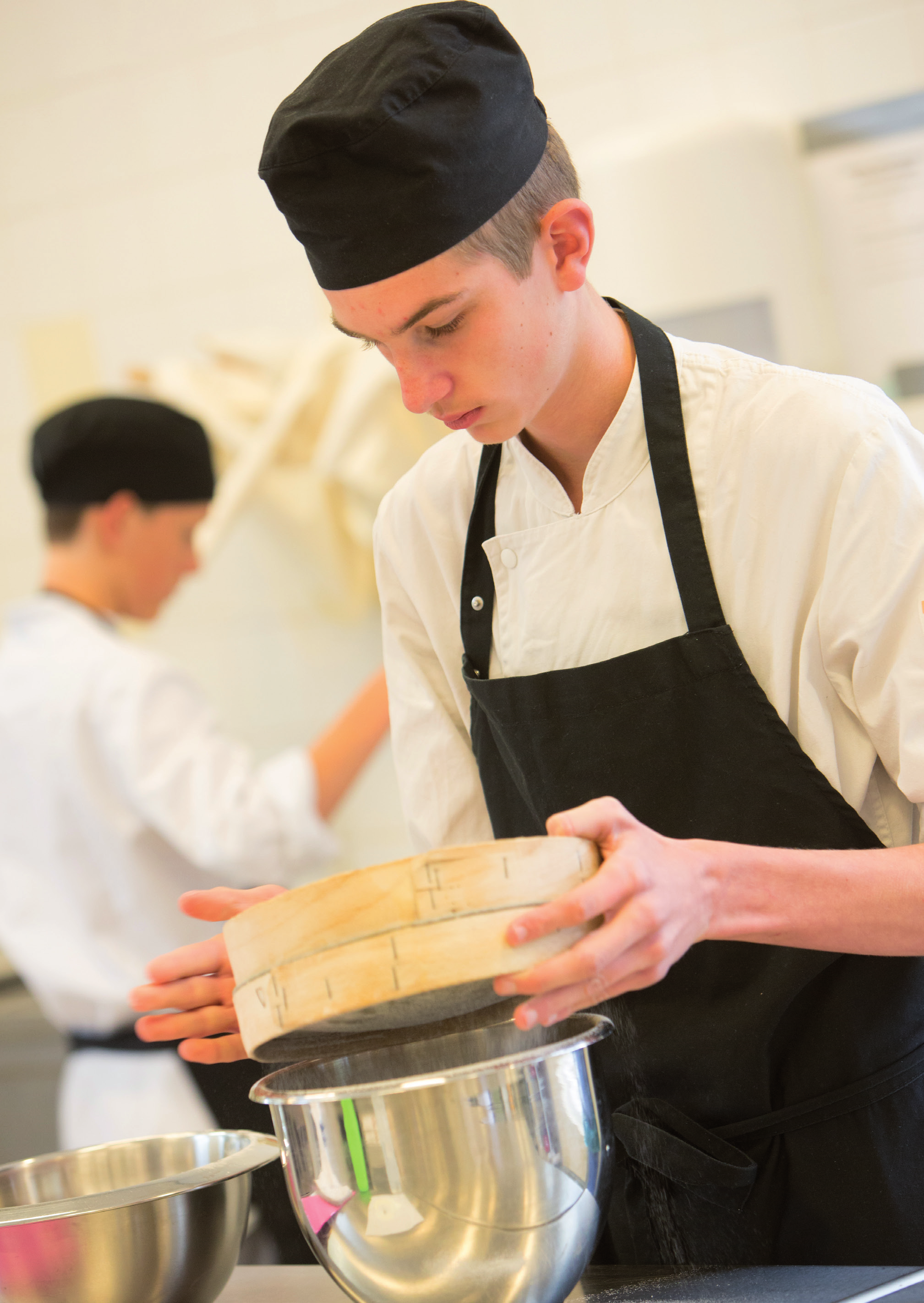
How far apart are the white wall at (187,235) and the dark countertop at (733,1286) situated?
1.61 metres

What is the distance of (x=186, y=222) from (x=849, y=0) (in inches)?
53.0

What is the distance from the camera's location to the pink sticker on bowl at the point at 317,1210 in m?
0.79

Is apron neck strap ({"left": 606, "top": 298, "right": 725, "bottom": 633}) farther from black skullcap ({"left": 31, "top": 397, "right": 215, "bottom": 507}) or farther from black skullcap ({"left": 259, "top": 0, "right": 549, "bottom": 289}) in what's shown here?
black skullcap ({"left": 31, "top": 397, "right": 215, "bottom": 507})

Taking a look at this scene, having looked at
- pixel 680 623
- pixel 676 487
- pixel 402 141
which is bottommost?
pixel 680 623

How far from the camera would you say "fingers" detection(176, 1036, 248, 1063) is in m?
0.98

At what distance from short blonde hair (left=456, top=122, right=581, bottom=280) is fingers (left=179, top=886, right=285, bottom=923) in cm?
53

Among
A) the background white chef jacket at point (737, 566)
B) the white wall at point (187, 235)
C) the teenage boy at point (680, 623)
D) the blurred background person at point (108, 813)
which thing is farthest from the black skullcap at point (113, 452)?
the teenage boy at point (680, 623)

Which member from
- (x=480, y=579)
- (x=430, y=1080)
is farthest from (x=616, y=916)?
(x=480, y=579)

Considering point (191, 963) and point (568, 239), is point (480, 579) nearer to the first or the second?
point (568, 239)

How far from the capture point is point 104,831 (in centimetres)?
204

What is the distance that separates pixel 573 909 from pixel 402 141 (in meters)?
0.57

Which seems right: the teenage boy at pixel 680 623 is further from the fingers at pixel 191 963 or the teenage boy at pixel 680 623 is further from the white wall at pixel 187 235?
the white wall at pixel 187 235

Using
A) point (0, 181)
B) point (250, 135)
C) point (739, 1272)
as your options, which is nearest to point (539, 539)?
point (739, 1272)

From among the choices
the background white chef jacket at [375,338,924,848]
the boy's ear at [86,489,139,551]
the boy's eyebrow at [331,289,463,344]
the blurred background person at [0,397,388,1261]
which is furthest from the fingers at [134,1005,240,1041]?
the boy's ear at [86,489,139,551]
